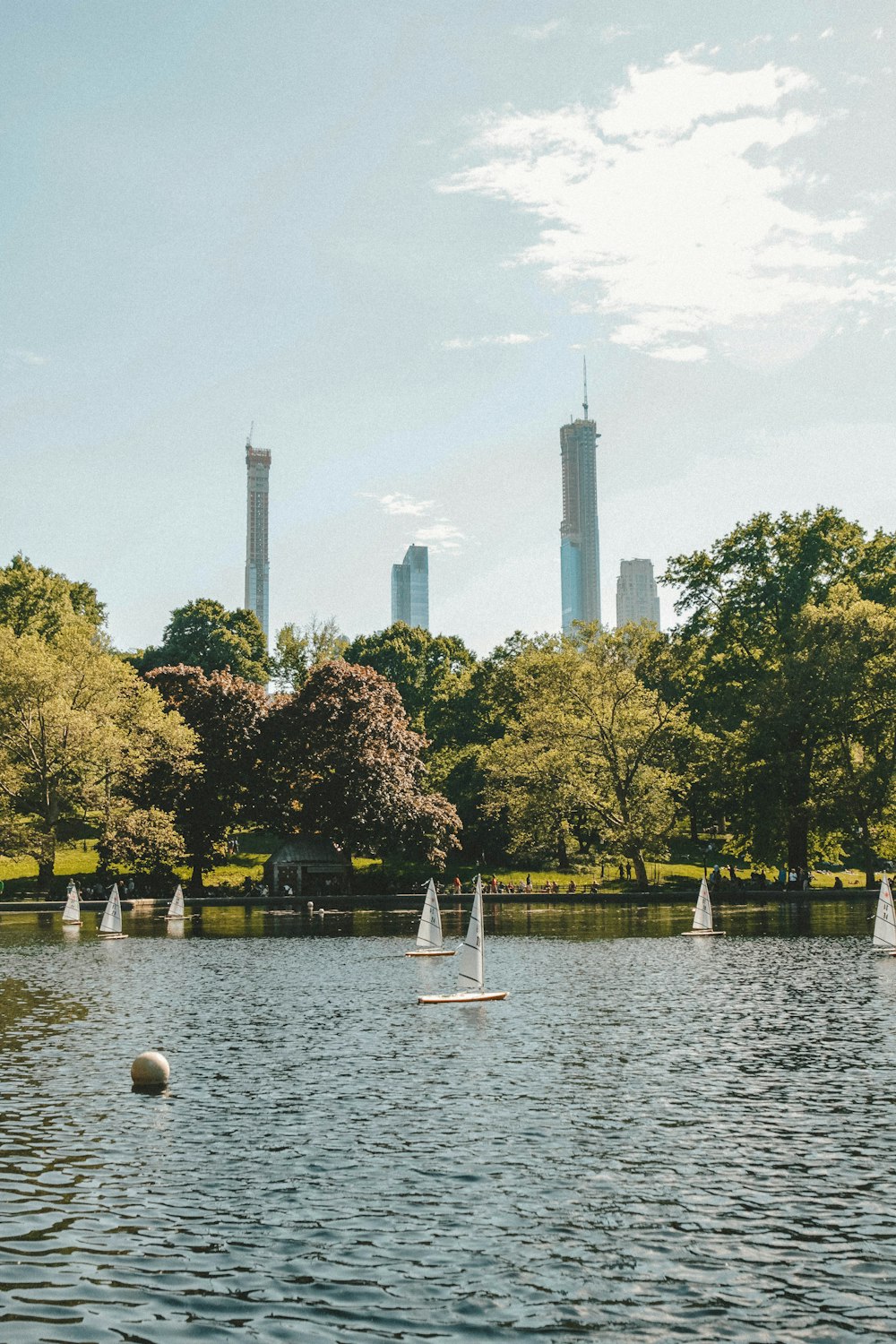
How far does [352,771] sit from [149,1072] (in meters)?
74.4

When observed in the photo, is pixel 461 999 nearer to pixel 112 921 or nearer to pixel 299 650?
pixel 112 921

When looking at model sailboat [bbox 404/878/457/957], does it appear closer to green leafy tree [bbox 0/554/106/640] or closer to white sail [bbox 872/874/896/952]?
white sail [bbox 872/874/896/952]

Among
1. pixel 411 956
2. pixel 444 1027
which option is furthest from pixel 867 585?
pixel 444 1027

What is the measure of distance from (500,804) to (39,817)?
116 ft

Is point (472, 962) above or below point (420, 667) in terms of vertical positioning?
below

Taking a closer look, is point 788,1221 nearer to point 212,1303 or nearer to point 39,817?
point 212,1303

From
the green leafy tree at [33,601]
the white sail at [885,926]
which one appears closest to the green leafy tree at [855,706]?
the white sail at [885,926]

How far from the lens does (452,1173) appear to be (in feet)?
56.1

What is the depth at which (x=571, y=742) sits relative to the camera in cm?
9619

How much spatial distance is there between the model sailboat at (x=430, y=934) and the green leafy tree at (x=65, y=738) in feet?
149

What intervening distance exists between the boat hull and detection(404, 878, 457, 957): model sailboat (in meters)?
13.8

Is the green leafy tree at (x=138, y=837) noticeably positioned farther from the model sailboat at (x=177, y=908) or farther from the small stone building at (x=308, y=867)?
the model sailboat at (x=177, y=908)

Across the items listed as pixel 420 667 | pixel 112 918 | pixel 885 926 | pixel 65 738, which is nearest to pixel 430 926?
pixel 885 926

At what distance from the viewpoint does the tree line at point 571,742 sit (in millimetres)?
85500
